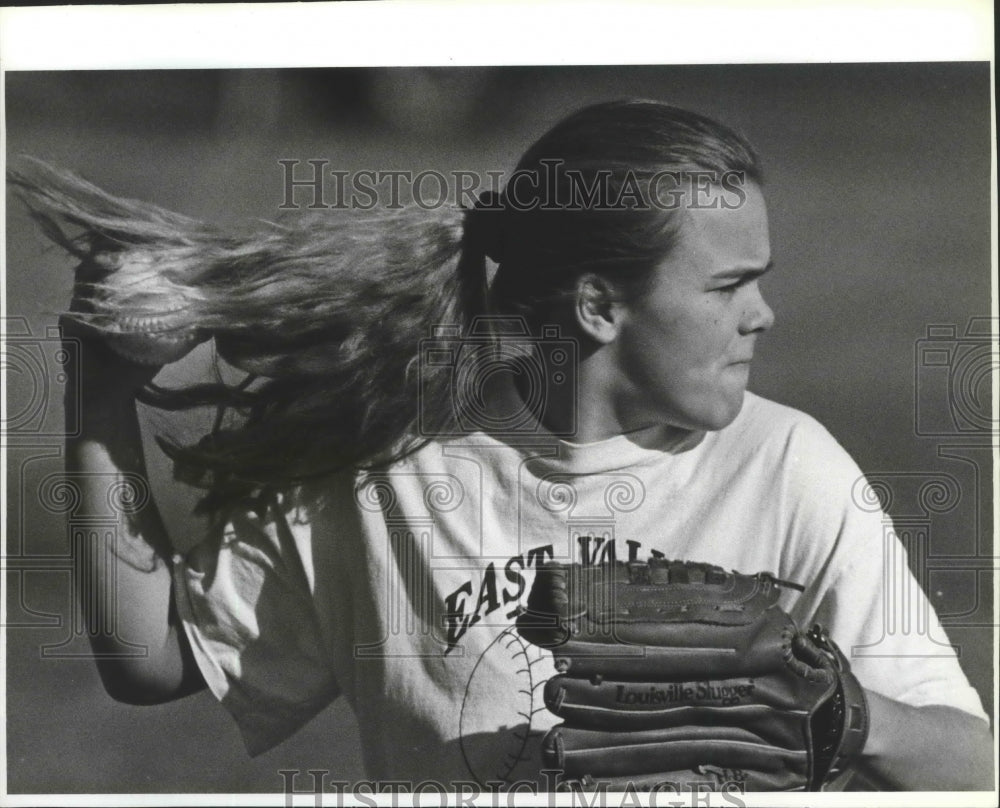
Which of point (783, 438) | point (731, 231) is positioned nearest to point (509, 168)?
point (731, 231)

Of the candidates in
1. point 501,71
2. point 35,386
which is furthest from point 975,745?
point 35,386

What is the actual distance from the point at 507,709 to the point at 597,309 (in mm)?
1076

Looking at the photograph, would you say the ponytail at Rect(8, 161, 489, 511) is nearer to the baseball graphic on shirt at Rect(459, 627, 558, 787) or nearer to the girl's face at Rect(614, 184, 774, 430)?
the girl's face at Rect(614, 184, 774, 430)

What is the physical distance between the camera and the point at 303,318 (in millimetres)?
3191

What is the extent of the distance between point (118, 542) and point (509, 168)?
4.69 ft

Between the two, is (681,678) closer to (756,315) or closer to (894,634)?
(894,634)

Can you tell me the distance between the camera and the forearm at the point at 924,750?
3.19 metres

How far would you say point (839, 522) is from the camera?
3217 millimetres

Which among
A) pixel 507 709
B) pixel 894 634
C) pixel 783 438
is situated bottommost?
pixel 507 709

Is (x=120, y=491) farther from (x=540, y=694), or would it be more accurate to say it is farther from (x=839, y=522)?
(x=839, y=522)

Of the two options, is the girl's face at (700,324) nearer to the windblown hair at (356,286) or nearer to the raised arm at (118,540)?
the windblown hair at (356,286)

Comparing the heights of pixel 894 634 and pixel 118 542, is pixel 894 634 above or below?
below

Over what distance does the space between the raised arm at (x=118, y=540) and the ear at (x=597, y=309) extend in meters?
1.15

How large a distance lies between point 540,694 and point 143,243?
5.20 feet
